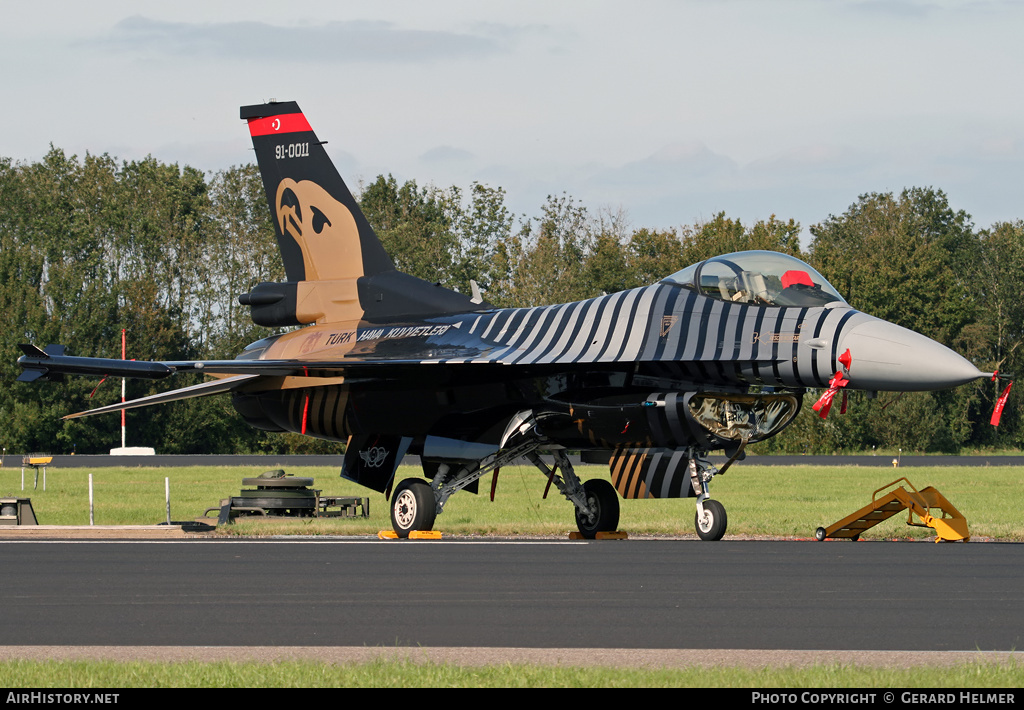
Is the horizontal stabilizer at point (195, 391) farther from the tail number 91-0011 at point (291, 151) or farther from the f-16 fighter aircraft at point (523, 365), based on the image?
the tail number 91-0011 at point (291, 151)

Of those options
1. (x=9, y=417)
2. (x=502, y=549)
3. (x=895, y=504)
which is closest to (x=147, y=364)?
(x=502, y=549)

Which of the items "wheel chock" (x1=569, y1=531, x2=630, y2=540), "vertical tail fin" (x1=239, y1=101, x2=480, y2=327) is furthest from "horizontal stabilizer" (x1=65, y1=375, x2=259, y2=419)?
"wheel chock" (x1=569, y1=531, x2=630, y2=540)

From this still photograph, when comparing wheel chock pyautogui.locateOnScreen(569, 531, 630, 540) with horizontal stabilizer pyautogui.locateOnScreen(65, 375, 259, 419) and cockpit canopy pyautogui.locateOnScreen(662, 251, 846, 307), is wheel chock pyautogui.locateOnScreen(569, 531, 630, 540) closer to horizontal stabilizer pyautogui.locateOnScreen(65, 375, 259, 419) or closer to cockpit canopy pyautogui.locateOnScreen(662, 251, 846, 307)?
cockpit canopy pyautogui.locateOnScreen(662, 251, 846, 307)

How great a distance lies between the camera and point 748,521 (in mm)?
22500

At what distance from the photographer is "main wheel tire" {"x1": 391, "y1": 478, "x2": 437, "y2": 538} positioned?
61.9 feet

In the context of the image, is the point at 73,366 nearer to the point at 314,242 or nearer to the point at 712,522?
the point at 314,242

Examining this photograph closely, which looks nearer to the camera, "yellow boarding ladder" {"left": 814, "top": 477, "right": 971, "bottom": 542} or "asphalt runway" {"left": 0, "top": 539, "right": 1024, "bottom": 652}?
"asphalt runway" {"left": 0, "top": 539, "right": 1024, "bottom": 652}

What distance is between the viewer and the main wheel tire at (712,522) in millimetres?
16922

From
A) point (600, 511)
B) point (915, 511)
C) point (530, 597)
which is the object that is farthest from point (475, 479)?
point (530, 597)

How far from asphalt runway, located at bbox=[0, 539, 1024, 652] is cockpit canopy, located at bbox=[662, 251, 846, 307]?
9.86ft

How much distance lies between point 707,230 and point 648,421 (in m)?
60.3

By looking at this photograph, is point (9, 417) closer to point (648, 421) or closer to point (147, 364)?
point (147, 364)

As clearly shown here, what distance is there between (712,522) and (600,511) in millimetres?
2570

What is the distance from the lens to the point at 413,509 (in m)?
18.9
